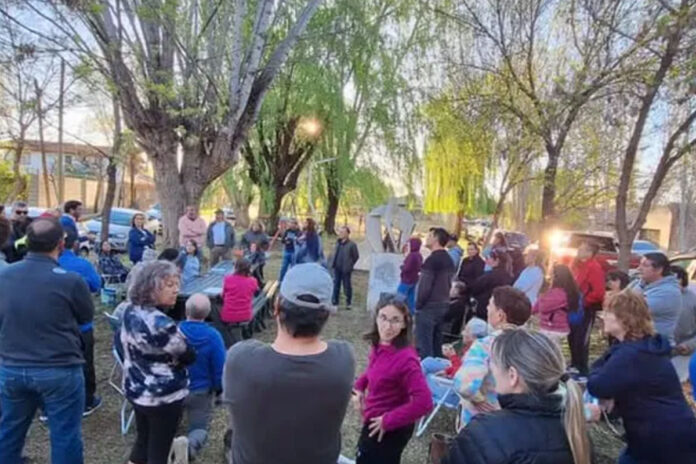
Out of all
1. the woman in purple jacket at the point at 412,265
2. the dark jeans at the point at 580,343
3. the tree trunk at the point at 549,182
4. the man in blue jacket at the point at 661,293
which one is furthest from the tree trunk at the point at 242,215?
the man in blue jacket at the point at 661,293

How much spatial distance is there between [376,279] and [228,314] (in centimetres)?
365

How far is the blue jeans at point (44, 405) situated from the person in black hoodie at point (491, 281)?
15.0 ft

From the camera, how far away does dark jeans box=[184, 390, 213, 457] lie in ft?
12.9

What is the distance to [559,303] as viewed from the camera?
18.9ft

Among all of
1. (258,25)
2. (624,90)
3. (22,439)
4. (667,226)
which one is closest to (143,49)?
(258,25)

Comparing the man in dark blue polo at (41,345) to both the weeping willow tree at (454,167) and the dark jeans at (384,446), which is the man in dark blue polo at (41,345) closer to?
the dark jeans at (384,446)

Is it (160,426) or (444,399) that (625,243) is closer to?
(444,399)

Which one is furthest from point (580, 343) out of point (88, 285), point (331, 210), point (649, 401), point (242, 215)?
point (242, 215)

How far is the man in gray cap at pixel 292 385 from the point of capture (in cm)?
169

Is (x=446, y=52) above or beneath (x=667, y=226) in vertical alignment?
above

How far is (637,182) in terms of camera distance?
1889 centimetres

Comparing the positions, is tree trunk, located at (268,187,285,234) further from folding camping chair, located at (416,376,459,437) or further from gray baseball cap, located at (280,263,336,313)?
gray baseball cap, located at (280,263,336,313)

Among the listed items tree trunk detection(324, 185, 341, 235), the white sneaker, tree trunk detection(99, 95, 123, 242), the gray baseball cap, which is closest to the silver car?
tree trunk detection(99, 95, 123, 242)

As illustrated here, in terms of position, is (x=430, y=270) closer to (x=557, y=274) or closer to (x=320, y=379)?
(x=557, y=274)
